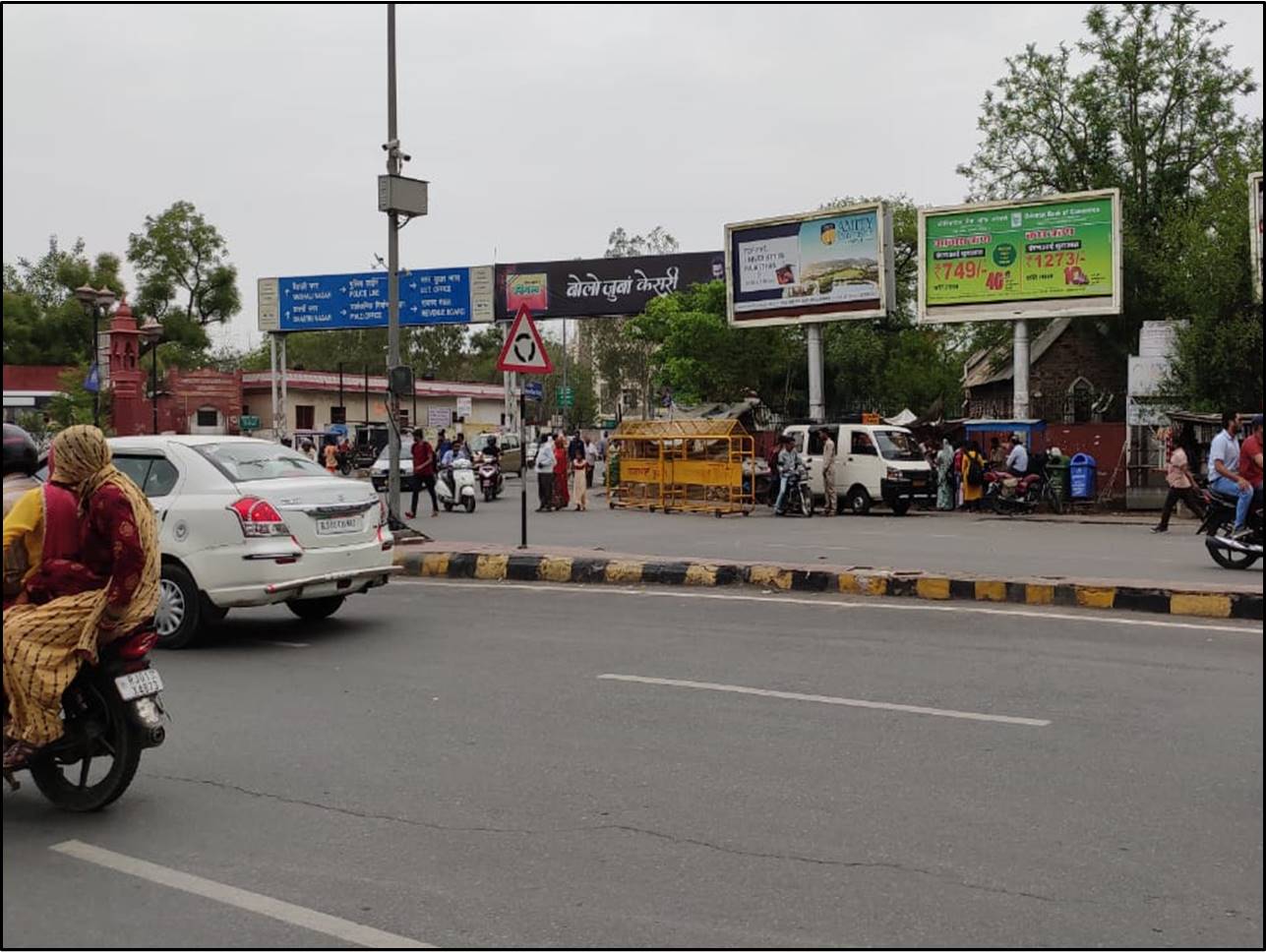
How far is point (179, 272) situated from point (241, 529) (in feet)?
213

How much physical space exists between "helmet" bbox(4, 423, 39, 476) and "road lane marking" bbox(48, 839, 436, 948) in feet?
5.43

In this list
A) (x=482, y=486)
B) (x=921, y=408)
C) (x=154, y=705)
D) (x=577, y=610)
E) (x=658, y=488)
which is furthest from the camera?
(x=921, y=408)

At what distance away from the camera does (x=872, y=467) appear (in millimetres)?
24781

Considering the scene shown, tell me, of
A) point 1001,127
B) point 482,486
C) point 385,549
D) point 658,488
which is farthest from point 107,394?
point 385,549

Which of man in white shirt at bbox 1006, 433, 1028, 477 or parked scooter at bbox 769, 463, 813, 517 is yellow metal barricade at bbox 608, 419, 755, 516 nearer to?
parked scooter at bbox 769, 463, 813, 517

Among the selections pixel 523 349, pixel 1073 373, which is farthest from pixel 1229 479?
pixel 1073 373

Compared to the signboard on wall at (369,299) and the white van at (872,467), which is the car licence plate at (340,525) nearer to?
the white van at (872,467)

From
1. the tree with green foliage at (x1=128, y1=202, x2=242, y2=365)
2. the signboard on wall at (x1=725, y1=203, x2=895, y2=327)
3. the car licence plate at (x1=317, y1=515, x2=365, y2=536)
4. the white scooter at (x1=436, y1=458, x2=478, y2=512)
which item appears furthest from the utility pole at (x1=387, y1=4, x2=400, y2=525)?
the tree with green foliage at (x1=128, y1=202, x2=242, y2=365)

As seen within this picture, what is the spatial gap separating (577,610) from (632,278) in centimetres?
3138

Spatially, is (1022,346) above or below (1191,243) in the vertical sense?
below

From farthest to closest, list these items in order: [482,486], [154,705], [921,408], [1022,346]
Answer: [921,408], [482,486], [1022,346], [154,705]

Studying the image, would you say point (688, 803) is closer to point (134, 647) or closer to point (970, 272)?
point (134, 647)

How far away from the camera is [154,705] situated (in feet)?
17.5

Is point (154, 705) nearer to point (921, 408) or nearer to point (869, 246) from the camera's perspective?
point (869, 246)
